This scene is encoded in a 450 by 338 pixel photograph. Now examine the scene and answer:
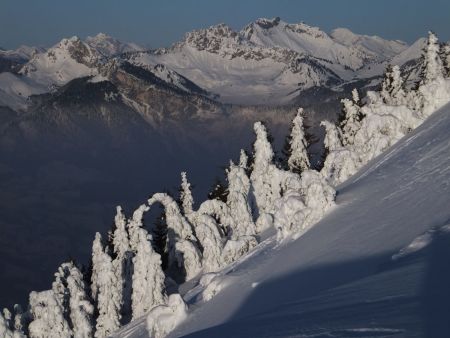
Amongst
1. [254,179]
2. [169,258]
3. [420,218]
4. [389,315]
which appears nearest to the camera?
[389,315]

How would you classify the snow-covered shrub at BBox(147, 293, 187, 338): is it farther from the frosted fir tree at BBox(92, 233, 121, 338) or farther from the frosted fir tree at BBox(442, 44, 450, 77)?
the frosted fir tree at BBox(442, 44, 450, 77)

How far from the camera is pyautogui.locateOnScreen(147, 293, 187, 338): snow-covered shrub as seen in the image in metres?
22.2

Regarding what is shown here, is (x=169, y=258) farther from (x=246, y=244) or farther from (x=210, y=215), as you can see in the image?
(x=246, y=244)

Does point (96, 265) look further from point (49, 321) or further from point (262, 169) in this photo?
point (262, 169)

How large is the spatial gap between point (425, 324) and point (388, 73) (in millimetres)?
40098

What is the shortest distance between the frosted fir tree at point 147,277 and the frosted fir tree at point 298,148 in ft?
53.4

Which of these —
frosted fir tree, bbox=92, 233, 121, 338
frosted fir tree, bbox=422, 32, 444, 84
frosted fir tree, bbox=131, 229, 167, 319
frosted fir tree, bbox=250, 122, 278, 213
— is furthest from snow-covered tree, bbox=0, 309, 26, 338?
frosted fir tree, bbox=422, 32, 444, 84

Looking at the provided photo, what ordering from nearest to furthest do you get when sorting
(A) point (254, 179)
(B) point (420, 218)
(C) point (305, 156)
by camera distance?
(B) point (420, 218), (A) point (254, 179), (C) point (305, 156)

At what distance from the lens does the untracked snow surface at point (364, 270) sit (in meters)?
9.56

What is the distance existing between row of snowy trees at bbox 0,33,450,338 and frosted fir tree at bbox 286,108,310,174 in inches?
2.9

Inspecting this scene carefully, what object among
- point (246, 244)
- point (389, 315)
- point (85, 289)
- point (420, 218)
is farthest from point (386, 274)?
point (85, 289)

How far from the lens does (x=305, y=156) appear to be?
4825 centimetres

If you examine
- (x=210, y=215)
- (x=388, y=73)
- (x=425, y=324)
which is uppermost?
(x=388, y=73)

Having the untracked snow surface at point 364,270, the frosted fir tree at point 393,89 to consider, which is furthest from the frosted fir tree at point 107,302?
the frosted fir tree at point 393,89
